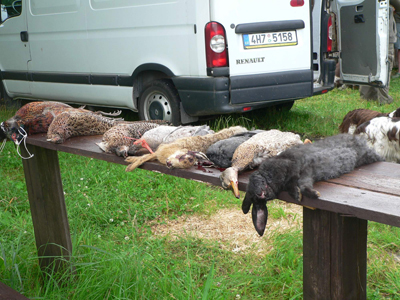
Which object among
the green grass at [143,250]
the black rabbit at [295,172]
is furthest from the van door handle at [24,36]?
the black rabbit at [295,172]

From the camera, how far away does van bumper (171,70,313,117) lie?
5.05m

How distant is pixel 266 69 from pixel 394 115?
60.3 inches

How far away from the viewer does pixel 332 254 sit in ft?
5.61

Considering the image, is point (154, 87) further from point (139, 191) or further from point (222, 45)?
point (139, 191)

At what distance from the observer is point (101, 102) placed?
20.8 feet

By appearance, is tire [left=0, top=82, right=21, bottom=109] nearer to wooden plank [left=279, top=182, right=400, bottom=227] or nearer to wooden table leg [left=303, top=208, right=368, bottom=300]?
wooden table leg [left=303, top=208, right=368, bottom=300]

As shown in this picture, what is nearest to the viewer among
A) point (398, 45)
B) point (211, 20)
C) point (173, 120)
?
point (211, 20)

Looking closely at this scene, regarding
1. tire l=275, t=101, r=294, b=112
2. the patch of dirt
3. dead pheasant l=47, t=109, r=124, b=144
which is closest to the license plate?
tire l=275, t=101, r=294, b=112

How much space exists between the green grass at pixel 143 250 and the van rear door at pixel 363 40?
368 centimetres

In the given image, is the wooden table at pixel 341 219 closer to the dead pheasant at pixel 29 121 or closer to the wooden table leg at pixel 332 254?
the wooden table leg at pixel 332 254

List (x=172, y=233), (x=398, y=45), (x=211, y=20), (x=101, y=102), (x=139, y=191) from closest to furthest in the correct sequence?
(x=172, y=233)
(x=139, y=191)
(x=211, y=20)
(x=101, y=102)
(x=398, y=45)

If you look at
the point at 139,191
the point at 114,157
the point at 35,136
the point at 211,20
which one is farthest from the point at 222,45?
the point at 114,157

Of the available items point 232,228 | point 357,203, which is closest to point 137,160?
point 357,203

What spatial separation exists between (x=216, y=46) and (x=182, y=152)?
3266 mm
